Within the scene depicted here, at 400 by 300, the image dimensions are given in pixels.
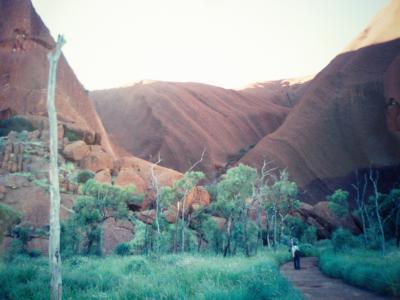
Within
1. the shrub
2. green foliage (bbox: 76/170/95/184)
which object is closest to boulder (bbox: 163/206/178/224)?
the shrub

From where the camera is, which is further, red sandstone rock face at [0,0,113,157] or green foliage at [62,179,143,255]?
red sandstone rock face at [0,0,113,157]

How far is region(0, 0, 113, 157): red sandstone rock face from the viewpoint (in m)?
42.4

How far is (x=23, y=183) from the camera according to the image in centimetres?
A: 3173

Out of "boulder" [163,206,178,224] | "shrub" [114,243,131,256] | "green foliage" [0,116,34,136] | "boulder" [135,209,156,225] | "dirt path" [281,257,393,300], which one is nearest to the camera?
"dirt path" [281,257,393,300]

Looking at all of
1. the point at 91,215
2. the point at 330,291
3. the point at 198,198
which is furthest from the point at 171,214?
the point at 330,291

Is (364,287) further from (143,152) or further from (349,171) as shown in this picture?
(143,152)

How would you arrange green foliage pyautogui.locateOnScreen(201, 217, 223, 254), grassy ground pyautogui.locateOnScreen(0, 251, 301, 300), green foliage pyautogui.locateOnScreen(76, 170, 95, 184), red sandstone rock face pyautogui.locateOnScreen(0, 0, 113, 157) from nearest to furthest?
grassy ground pyautogui.locateOnScreen(0, 251, 301, 300) → green foliage pyautogui.locateOnScreen(201, 217, 223, 254) → green foliage pyautogui.locateOnScreen(76, 170, 95, 184) → red sandstone rock face pyautogui.locateOnScreen(0, 0, 113, 157)

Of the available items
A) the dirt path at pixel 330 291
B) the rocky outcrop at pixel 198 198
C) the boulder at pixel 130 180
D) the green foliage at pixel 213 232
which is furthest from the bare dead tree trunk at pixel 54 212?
the rocky outcrop at pixel 198 198

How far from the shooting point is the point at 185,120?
67500 millimetres

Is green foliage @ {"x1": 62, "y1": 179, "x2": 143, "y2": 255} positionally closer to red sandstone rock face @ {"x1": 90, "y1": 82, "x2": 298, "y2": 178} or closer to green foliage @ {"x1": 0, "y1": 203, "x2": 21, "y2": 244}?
green foliage @ {"x1": 0, "y1": 203, "x2": 21, "y2": 244}

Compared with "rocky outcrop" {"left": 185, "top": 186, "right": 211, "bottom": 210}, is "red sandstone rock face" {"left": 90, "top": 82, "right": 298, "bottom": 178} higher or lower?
higher

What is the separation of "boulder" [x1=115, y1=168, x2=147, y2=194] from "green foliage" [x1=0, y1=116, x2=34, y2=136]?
11489mm

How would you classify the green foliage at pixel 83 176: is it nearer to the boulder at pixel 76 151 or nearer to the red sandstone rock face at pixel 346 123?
the boulder at pixel 76 151

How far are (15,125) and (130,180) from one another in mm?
14425
